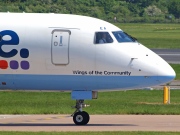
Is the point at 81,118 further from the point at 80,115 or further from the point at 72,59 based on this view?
the point at 72,59

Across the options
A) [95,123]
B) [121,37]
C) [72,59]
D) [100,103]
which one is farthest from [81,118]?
[100,103]

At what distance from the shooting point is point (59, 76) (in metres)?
23.6

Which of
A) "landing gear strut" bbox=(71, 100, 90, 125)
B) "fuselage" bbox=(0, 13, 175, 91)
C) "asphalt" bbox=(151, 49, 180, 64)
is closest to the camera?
"fuselage" bbox=(0, 13, 175, 91)

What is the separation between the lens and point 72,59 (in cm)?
2341

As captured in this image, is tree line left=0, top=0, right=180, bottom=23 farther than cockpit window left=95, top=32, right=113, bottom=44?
Yes

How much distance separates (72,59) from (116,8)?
108 metres

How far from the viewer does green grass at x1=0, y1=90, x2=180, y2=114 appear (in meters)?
28.0

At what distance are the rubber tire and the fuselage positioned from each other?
870mm

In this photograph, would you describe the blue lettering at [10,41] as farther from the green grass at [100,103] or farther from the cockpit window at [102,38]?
the green grass at [100,103]

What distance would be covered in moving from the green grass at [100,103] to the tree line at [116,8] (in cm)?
5470

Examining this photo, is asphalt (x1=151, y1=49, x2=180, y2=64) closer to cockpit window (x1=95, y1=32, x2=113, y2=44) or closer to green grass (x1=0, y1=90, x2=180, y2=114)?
green grass (x1=0, y1=90, x2=180, y2=114)

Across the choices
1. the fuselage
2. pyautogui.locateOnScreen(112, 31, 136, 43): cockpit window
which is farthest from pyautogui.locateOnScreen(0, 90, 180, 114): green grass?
pyautogui.locateOnScreen(112, 31, 136, 43): cockpit window

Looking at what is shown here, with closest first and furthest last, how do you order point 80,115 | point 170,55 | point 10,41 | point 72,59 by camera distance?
point 72,59, point 10,41, point 80,115, point 170,55

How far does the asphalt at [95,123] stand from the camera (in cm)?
2358
